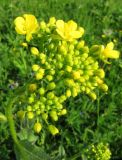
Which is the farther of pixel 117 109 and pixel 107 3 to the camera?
pixel 107 3

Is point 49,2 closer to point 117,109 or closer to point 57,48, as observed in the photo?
point 117,109

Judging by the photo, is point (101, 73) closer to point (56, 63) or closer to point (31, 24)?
point (56, 63)

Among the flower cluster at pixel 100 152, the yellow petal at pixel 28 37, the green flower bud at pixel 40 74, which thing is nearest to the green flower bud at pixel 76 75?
the green flower bud at pixel 40 74

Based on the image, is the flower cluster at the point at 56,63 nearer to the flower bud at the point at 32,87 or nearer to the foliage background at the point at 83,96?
the flower bud at the point at 32,87

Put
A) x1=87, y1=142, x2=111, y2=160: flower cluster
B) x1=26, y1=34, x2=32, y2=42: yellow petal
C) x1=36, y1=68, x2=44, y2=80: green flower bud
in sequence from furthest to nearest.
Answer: x1=87, y1=142, x2=111, y2=160: flower cluster → x1=26, y1=34, x2=32, y2=42: yellow petal → x1=36, y1=68, x2=44, y2=80: green flower bud

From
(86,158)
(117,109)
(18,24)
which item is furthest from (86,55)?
(117,109)

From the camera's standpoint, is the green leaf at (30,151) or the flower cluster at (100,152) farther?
the flower cluster at (100,152)

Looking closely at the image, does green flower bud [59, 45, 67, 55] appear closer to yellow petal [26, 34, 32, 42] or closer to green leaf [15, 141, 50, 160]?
yellow petal [26, 34, 32, 42]

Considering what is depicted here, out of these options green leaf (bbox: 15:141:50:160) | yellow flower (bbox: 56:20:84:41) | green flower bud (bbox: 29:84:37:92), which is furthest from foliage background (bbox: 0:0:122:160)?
yellow flower (bbox: 56:20:84:41)
